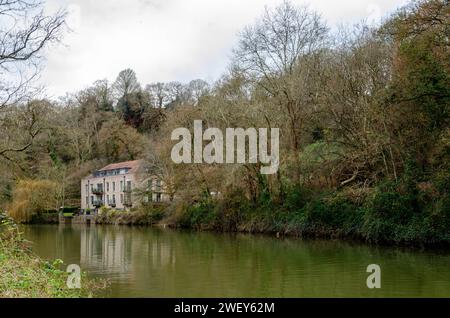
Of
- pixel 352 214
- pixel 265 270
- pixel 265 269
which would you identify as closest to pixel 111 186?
pixel 352 214

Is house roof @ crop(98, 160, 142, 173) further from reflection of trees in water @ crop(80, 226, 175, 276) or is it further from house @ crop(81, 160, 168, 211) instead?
reflection of trees in water @ crop(80, 226, 175, 276)

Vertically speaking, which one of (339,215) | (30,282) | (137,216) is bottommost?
(137,216)

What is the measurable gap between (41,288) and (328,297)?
5145 mm

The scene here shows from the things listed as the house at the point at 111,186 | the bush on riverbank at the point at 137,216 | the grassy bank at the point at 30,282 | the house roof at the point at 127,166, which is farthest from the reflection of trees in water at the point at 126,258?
the house roof at the point at 127,166

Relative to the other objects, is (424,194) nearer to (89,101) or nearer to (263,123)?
(263,123)

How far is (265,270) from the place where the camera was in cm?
1450

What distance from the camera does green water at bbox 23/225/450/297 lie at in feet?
35.7

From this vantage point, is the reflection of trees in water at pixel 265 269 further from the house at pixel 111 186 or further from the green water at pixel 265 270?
the house at pixel 111 186

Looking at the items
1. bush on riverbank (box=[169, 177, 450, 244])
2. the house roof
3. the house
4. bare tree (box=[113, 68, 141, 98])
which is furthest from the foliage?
bare tree (box=[113, 68, 141, 98])

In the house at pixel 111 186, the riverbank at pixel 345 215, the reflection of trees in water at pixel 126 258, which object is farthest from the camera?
the house at pixel 111 186

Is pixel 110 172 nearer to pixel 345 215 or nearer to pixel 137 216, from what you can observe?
pixel 137 216

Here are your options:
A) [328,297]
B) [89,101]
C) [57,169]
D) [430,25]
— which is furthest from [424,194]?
[89,101]

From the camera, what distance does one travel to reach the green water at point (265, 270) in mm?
10883

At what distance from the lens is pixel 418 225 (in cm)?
1964
